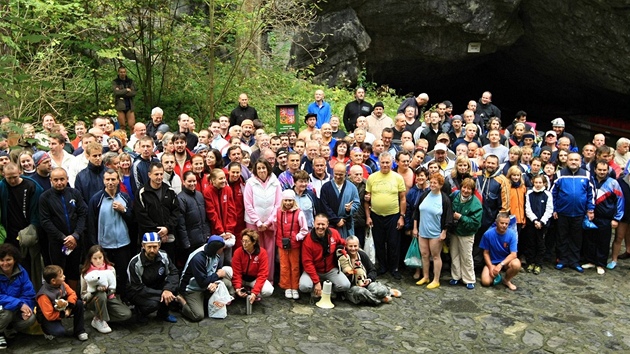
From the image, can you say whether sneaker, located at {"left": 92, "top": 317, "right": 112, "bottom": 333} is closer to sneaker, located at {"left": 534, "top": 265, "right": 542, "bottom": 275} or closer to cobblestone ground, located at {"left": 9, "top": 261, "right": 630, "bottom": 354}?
cobblestone ground, located at {"left": 9, "top": 261, "right": 630, "bottom": 354}

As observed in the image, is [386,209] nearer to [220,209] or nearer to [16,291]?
[220,209]

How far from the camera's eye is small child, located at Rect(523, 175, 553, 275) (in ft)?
29.9

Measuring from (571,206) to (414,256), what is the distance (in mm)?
2772

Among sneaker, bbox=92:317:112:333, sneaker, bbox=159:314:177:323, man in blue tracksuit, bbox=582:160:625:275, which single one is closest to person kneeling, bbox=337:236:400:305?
sneaker, bbox=159:314:177:323

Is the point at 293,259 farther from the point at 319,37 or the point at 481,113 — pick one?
the point at 319,37

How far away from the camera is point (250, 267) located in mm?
7535

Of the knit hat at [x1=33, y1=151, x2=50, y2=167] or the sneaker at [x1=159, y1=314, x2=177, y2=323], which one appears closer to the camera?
the sneaker at [x1=159, y1=314, x2=177, y2=323]

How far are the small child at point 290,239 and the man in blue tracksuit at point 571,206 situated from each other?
435 centimetres

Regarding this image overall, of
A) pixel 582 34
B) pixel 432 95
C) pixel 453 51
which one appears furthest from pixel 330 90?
pixel 432 95

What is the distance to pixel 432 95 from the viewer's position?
83.0 ft

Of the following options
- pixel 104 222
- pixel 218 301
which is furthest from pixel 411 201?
pixel 104 222

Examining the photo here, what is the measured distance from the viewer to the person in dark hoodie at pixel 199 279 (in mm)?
7115

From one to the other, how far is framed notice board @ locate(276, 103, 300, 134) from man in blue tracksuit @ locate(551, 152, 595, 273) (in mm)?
5001

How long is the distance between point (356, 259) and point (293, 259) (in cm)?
86
